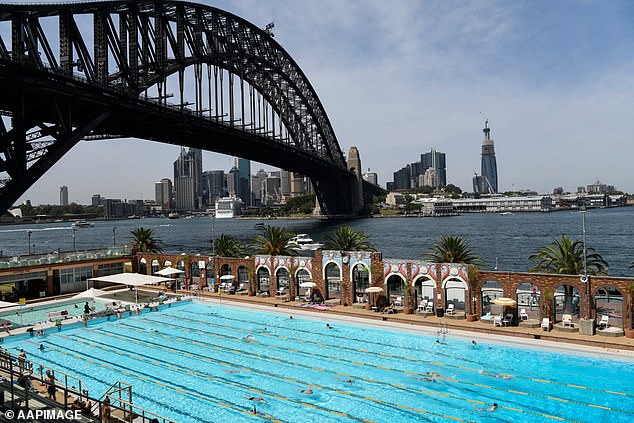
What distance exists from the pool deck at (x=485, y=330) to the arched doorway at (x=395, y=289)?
1.37 meters

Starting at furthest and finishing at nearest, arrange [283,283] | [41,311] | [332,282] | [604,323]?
[283,283]
[332,282]
[41,311]
[604,323]

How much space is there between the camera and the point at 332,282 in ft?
131

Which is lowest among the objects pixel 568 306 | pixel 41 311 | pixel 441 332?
pixel 441 332

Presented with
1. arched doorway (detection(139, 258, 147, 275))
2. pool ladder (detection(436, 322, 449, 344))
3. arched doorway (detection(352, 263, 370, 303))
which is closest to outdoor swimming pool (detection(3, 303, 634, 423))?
pool ladder (detection(436, 322, 449, 344))

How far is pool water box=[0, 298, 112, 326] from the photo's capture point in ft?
115

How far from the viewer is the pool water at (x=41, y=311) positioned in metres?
35.0

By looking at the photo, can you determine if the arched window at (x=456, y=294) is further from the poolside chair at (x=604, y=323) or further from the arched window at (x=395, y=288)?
the poolside chair at (x=604, y=323)

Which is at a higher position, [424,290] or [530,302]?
[424,290]

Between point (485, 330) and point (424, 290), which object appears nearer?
point (485, 330)

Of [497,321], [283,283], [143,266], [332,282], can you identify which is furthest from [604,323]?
[143,266]

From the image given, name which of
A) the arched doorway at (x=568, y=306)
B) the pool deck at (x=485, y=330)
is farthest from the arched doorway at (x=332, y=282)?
the arched doorway at (x=568, y=306)

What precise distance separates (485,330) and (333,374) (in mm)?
9754

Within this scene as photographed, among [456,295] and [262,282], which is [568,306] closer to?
[456,295]

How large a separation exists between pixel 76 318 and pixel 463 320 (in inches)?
1019
